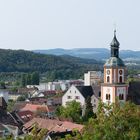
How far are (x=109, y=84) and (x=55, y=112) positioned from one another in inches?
454

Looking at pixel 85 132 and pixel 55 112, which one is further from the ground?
pixel 85 132

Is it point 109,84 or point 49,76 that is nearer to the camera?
point 109,84

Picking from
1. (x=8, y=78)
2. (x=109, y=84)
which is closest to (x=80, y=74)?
(x=8, y=78)

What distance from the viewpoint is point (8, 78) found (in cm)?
18375

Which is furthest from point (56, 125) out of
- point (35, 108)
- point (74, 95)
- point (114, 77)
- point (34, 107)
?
point (74, 95)

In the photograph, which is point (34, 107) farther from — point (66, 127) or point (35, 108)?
point (66, 127)

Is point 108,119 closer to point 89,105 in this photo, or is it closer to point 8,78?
point 89,105

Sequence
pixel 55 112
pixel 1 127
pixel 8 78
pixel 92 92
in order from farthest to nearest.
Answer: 1. pixel 8 78
2. pixel 92 92
3. pixel 55 112
4. pixel 1 127

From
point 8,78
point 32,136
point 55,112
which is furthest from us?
point 8,78

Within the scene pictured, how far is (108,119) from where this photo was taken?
1147 inches
